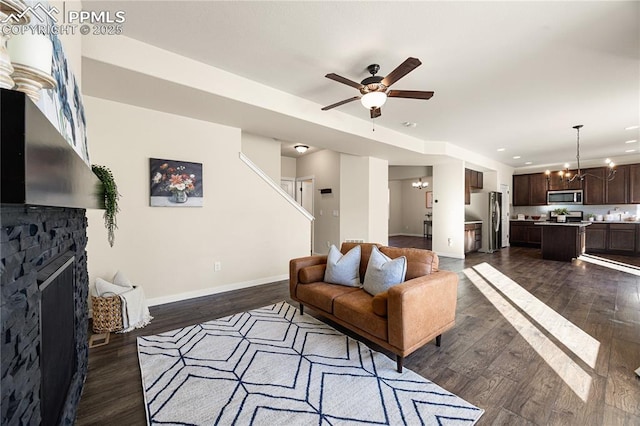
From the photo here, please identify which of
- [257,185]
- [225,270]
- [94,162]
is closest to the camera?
[94,162]

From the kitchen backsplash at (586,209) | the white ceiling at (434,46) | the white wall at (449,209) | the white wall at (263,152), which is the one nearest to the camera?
the white ceiling at (434,46)

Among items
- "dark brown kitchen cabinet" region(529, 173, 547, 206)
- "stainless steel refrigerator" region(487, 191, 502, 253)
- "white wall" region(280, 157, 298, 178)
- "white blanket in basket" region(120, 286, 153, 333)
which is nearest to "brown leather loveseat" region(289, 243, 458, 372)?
"white blanket in basket" region(120, 286, 153, 333)

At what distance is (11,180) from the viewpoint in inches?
20.9

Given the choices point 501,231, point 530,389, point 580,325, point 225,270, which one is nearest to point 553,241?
point 501,231

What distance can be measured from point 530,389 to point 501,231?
728 centimetres

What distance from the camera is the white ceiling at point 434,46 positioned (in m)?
2.02

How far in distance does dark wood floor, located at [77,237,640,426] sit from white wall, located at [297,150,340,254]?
275 centimetres

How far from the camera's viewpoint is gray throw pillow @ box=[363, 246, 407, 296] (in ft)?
7.67

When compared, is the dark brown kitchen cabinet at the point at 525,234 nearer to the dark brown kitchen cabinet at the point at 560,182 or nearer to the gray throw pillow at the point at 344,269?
the dark brown kitchen cabinet at the point at 560,182

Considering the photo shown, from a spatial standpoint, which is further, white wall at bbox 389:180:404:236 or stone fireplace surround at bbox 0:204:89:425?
white wall at bbox 389:180:404:236

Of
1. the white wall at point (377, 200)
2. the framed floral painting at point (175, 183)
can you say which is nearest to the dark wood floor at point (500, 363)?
the framed floral painting at point (175, 183)

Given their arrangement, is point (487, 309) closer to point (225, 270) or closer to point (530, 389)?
point (530, 389)

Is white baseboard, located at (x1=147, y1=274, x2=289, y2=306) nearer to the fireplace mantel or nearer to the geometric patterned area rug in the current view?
the geometric patterned area rug

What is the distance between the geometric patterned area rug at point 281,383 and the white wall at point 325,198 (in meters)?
3.81
